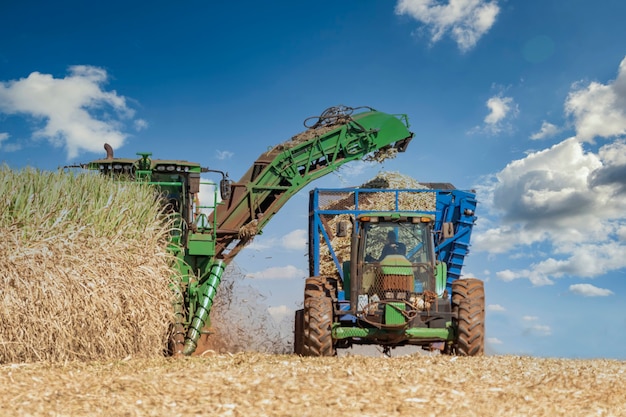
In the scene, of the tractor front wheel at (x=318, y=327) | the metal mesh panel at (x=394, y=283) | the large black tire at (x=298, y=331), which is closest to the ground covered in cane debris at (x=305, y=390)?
the tractor front wheel at (x=318, y=327)

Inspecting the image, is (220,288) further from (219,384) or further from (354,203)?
(219,384)

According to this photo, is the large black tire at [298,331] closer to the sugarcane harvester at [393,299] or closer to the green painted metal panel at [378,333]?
the sugarcane harvester at [393,299]

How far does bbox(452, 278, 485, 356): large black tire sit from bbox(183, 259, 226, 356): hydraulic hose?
3.89 m

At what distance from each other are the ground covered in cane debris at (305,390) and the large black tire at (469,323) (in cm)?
165

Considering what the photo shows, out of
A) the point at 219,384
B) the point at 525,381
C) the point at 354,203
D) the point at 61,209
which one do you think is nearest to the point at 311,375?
the point at 219,384

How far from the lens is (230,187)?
12.7 meters

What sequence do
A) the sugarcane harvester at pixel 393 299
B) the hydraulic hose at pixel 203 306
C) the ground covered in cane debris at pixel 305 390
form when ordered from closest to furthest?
the ground covered in cane debris at pixel 305 390
the sugarcane harvester at pixel 393 299
the hydraulic hose at pixel 203 306

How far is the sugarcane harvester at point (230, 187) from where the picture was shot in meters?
11.1

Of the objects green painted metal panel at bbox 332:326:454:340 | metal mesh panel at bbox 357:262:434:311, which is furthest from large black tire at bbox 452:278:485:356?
metal mesh panel at bbox 357:262:434:311

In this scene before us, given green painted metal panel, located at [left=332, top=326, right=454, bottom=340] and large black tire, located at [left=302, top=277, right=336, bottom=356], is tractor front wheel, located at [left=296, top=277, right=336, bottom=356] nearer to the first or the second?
large black tire, located at [left=302, top=277, right=336, bottom=356]

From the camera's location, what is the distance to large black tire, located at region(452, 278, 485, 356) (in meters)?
10.2

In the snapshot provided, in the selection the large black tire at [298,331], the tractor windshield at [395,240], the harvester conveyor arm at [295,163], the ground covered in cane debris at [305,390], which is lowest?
the ground covered in cane debris at [305,390]

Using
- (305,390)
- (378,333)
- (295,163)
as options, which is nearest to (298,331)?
(378,333)

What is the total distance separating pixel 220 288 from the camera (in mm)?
12531
